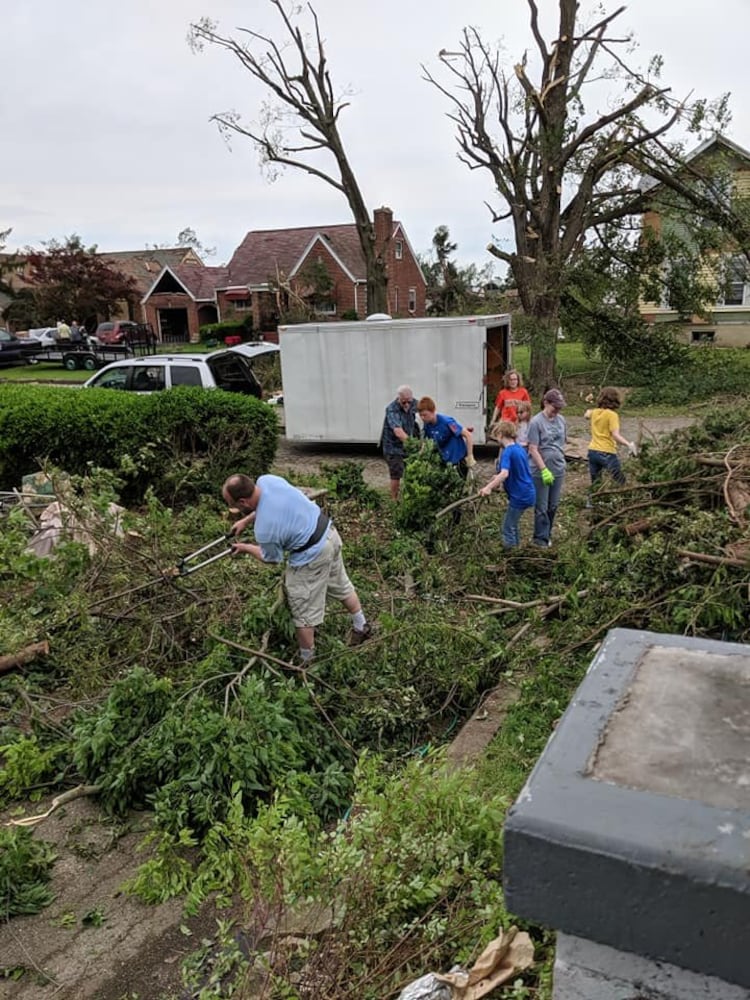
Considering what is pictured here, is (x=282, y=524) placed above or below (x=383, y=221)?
below

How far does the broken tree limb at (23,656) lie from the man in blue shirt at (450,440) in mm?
4676

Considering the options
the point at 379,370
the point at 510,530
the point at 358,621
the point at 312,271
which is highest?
the point at 312,271

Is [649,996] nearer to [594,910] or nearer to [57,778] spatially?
[594,910]

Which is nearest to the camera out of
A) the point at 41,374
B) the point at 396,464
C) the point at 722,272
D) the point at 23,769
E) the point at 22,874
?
the point at 22,874

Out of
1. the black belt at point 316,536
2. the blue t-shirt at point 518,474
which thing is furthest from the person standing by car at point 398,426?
the black belt at point 316,536

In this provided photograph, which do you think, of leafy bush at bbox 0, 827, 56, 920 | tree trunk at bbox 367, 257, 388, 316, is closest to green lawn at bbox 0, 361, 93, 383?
tree trunk at bbox 367, 257, 388, 316

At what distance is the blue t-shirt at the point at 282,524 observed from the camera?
17.3 feet

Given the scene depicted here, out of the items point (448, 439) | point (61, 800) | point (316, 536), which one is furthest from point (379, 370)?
point (61, 800)

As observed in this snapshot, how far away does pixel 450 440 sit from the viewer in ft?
28.5

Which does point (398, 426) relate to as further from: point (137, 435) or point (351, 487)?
point (137, 435)

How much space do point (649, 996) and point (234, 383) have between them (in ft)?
41.2

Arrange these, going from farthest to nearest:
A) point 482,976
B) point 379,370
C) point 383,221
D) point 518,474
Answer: point 383,221 → point 379,370 → point 518,474 → point 482,976

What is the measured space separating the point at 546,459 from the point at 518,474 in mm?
809

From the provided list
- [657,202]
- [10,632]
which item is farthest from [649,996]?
[657,202]
